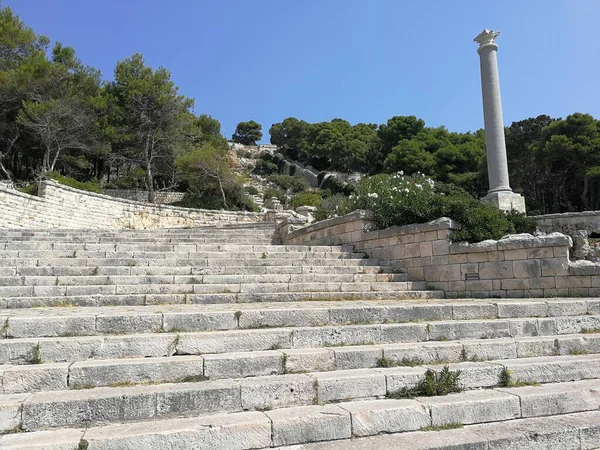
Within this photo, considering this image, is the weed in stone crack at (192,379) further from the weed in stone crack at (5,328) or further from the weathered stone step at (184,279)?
the weathered stone step at (184,279)

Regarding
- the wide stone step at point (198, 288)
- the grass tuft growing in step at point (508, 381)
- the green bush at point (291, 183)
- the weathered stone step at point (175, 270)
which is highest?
the green bush at point (291, 183)

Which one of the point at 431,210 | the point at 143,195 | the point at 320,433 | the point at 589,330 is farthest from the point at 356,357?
the point at 143,195

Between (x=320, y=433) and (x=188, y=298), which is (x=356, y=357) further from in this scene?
(x=188, y=298)

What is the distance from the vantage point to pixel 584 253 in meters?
8.25

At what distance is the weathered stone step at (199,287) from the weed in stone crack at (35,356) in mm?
2481

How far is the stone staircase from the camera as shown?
9.78ft

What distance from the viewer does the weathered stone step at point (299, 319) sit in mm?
4129

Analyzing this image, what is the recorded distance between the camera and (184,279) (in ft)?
22.5

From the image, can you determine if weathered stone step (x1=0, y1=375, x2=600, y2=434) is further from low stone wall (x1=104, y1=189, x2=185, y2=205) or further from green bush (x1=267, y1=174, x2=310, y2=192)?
green bush (x1=267, y1=174, x2=310, y2=192)

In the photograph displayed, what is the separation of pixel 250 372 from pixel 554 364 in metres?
2.94

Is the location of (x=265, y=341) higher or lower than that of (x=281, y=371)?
higher

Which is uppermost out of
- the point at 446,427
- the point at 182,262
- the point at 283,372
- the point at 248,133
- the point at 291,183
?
the point at 248,133

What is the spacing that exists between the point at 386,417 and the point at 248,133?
296ft

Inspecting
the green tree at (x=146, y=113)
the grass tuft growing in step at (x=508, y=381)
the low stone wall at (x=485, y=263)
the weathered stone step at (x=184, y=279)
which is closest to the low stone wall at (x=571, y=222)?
the low stone wall at (x=485, y=263)
